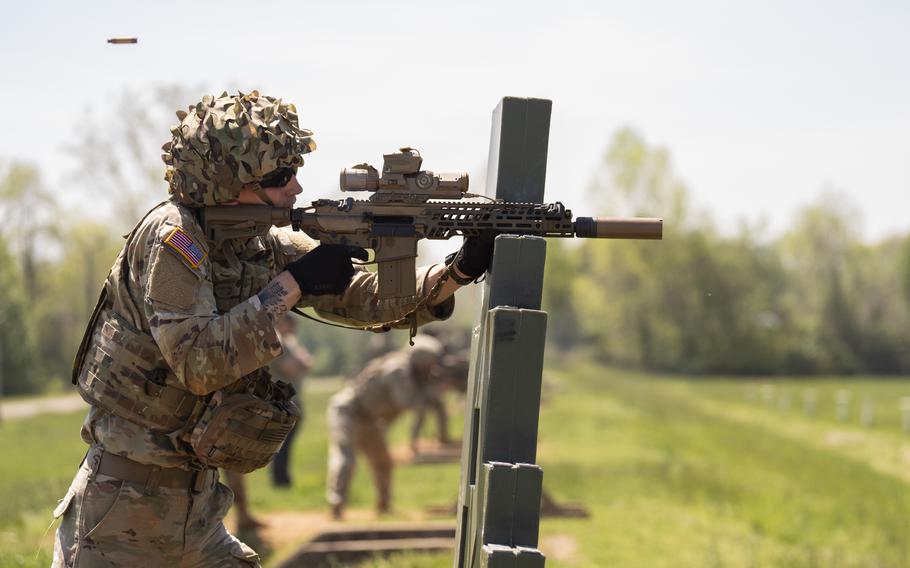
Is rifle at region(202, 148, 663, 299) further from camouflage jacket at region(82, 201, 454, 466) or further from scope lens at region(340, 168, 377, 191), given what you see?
camouflage jacket at region(82, 201, 454, 466)

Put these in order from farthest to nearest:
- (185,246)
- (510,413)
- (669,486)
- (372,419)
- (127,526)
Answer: (669,486)
(372,419)
(127,526)
(185,246)
(510,413)

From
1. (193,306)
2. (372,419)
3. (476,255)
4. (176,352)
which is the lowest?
(372,419)

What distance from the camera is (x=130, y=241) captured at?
4.21 m

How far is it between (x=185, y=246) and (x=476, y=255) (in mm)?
1072

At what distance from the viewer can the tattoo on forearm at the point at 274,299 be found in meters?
4.04

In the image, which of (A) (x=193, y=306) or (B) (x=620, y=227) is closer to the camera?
(A) (x=193, y=306)

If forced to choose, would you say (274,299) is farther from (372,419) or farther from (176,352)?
(372,419)

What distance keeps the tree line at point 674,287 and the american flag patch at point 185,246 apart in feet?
151

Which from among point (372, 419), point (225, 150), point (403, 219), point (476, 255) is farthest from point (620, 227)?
point (372, 419)

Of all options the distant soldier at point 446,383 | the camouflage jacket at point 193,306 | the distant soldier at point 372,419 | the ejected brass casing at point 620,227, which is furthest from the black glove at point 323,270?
the distant soldier at point 446,383

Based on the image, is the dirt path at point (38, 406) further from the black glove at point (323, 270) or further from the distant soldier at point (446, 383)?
the black glove at point (323, 270)

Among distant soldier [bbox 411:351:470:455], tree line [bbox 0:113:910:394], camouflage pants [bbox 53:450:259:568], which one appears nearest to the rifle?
camouflage pants [bbox 53:450:259:568]

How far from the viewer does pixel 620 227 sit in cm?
429

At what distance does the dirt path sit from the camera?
3438 cm
